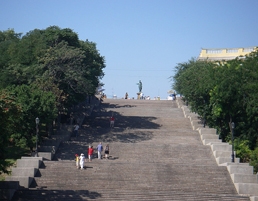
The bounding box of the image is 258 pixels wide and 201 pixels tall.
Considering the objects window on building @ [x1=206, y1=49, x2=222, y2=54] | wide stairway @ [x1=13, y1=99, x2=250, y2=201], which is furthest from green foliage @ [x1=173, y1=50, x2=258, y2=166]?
window on building @ [x1=206, y1=49, x2=222, y2=54]

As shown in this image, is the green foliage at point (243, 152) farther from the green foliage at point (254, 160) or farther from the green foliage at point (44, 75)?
the green foliage at point (44, 75)

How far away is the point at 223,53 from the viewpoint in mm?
77375

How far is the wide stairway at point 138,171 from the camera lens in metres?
33.8

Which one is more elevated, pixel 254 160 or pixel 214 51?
pixel 214 51

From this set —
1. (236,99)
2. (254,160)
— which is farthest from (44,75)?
(254,160)

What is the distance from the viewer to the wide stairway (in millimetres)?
33750

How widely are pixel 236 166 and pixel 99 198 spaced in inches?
371

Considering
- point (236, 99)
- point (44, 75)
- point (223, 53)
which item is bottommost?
point (236, 99)

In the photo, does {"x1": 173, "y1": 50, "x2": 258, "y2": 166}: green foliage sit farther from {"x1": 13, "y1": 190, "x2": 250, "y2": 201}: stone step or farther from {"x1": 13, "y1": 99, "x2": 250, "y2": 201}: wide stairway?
{"x1": 13, "y1": 190, "x2": 250, "y2": 201}: stone step

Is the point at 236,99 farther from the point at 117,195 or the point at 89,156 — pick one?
the point at 117,195

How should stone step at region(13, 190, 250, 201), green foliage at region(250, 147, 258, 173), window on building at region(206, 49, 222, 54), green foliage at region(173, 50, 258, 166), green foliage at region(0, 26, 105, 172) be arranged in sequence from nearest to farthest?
stone step at region(13, 190, 250, 201) → green foliage at region(250, 147, 258, 173) → green foliage at region(0, 26, 105, 172) → green foliage at region(173, 50, 258, 166) → window on building at region(206, 49, 222, 54)

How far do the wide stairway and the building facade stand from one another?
25410 millimetres

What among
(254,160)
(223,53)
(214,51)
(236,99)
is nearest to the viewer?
(254,160)

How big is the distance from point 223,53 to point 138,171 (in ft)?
139
